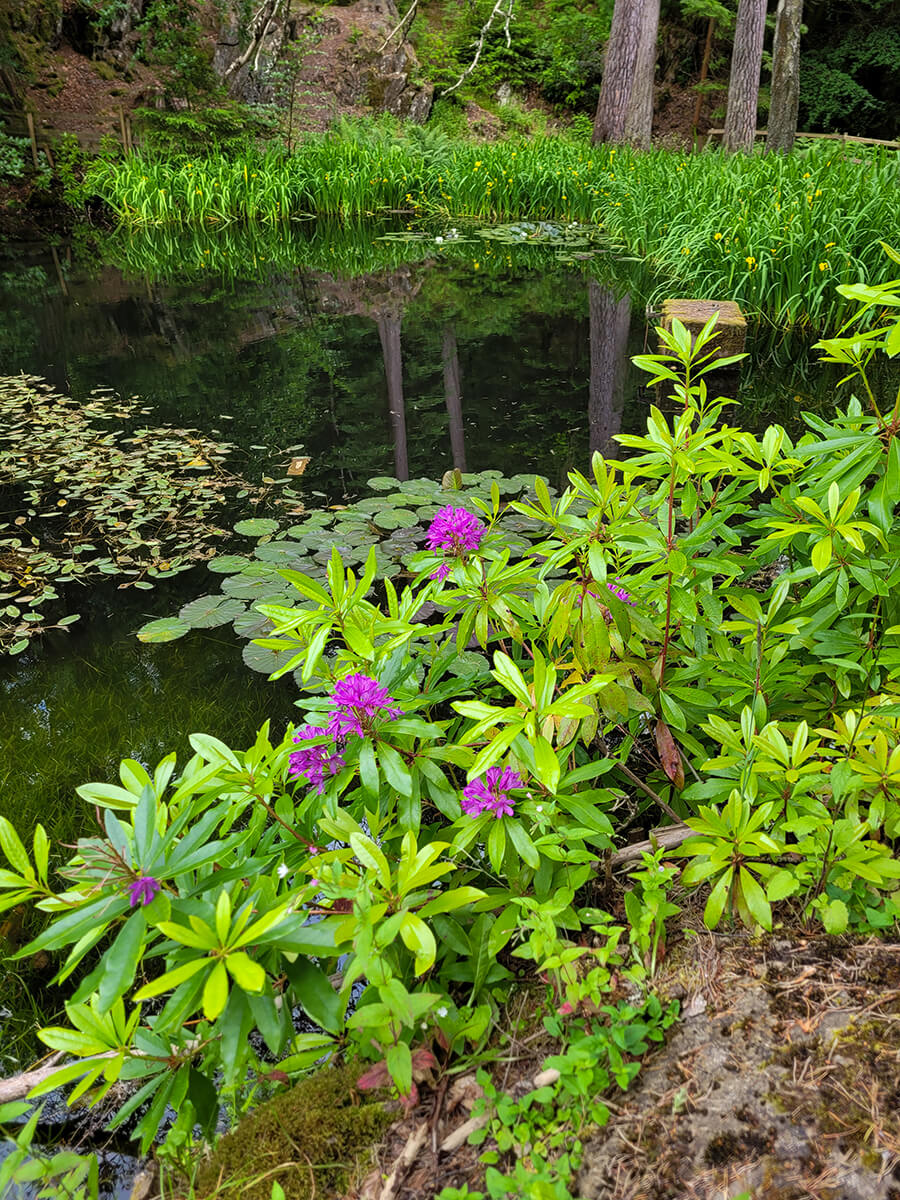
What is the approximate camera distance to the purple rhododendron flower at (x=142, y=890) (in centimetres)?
88

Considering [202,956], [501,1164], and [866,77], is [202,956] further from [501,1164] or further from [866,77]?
[866,77]

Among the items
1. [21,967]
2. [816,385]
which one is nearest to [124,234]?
[816,385]

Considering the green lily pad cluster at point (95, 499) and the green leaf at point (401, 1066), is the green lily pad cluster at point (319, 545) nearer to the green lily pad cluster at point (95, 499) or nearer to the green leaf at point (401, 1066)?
the green lily pad cluster at point (95, 499)

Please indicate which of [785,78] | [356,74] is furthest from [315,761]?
[356,74]

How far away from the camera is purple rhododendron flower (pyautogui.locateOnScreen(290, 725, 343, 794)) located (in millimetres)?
Answer: 1241

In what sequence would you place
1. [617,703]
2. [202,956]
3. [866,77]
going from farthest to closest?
[866,77]
[617,703]
[202,956]

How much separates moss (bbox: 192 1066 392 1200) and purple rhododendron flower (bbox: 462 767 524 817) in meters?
0.40

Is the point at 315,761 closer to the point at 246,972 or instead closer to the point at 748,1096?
the point at 246,972

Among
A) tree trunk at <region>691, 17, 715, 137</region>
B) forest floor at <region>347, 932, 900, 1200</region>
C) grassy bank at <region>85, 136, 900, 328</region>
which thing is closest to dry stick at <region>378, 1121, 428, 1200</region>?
forest floor at <region>347, 932, 900, 1200</region>

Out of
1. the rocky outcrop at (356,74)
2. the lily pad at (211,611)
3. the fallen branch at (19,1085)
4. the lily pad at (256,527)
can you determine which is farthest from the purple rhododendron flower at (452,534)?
the rocky outcrop at (356,74)

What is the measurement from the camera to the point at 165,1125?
4.14ft

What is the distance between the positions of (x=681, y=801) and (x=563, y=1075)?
2.25 ft

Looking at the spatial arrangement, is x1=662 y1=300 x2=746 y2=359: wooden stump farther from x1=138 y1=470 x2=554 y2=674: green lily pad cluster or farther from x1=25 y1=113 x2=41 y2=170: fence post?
x1=25 y1=113 x2=41 y2=170: fence post

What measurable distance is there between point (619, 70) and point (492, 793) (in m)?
11.4
